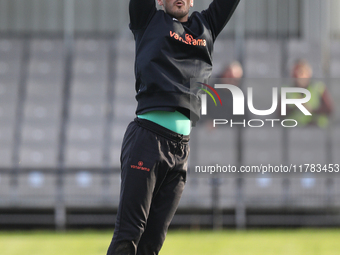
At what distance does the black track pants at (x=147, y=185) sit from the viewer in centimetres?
232

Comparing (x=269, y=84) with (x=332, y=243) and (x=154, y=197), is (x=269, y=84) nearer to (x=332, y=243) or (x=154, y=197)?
(x=332, y=243)

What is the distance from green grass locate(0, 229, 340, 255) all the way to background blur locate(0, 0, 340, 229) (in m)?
0.39

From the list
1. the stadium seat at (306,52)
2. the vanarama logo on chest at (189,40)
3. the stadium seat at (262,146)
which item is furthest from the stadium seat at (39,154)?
the vanarama logo on chest at (189,40)

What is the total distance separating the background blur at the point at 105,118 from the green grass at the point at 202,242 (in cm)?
39

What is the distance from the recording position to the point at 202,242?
625cm

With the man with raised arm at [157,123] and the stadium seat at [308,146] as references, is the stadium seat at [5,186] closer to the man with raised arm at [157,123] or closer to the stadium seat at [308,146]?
the stadium seat at [308,146]

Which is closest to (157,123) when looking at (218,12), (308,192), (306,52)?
(218,12)

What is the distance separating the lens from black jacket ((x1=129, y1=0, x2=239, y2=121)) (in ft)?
7.75

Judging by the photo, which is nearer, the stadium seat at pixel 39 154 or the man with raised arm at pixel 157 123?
the man with raised arm at pixel 157 123

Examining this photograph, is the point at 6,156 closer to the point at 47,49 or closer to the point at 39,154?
the point at 39,154

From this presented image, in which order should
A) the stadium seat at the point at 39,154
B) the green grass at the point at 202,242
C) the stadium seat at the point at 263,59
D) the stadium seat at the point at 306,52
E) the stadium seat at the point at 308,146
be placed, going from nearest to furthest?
1. the green grass at the point at 202,242
2. the stadium seat at the point at 308,146
3. the stadium seat at the point at 39,154
4. the stadium seat at the point at 263,59
5. the stadium seat at the point at 306,52

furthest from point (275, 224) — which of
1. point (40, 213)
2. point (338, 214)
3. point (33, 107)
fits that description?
point (33, 107)

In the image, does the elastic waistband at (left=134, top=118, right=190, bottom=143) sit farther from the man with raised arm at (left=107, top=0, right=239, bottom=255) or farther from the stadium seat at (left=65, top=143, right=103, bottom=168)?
the stadium seat at (left=65, top=143, right=103, bottom=168)

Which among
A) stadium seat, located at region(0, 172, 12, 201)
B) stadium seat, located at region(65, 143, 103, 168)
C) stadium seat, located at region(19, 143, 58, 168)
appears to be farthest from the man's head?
stadium seat, located at region(19, 143, 58, 168)
